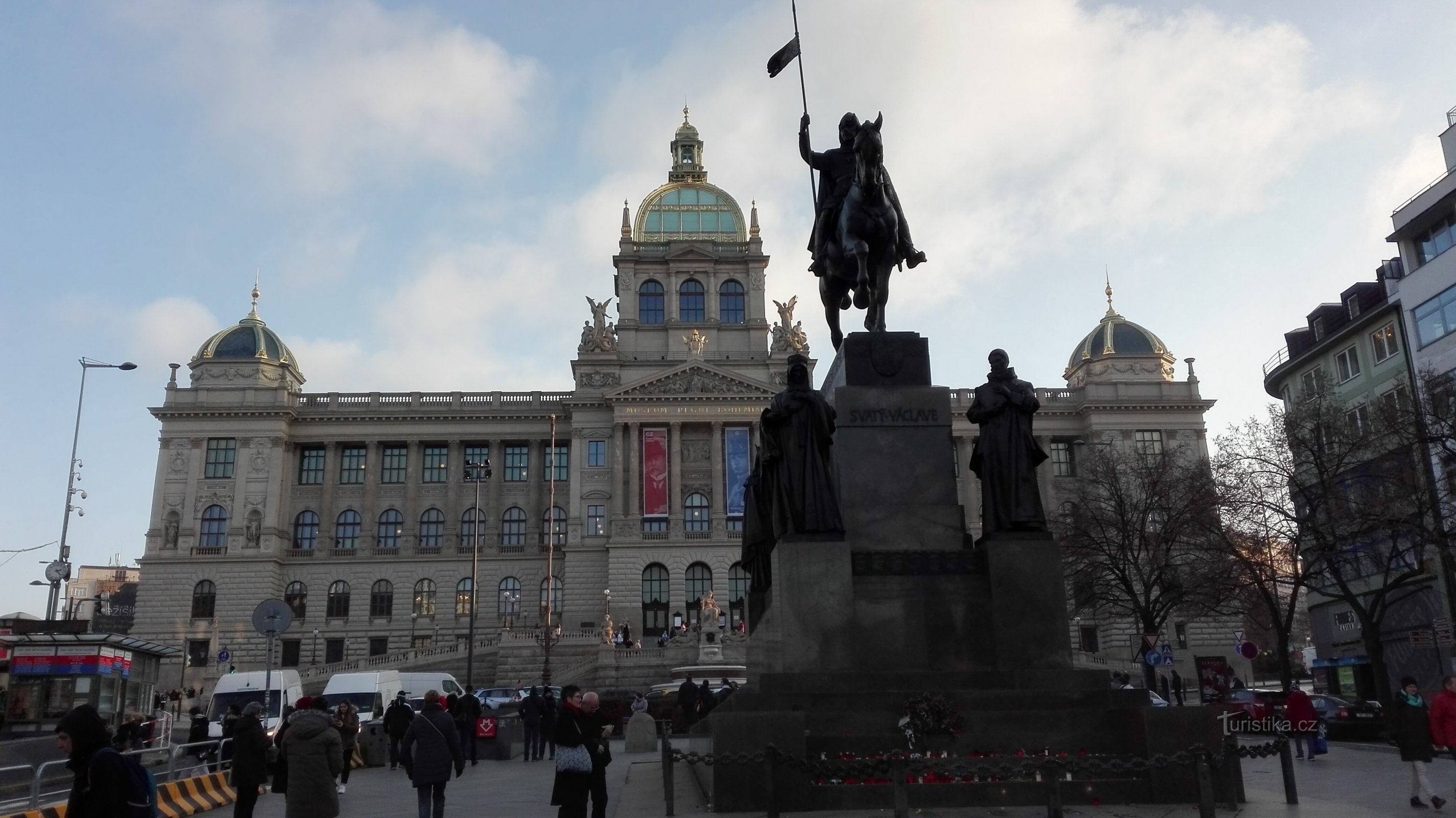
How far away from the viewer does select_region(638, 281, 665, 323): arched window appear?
79125 mm

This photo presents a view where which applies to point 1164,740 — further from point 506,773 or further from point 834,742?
point 506,773

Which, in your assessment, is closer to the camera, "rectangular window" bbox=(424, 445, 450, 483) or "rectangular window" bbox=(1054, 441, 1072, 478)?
"rectangular window" bbox=(424, 445, 450, 483)

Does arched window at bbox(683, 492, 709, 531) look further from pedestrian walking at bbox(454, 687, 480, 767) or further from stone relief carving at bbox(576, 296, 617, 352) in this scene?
pedestrian walking at bbox(454, 687, 480, 767)

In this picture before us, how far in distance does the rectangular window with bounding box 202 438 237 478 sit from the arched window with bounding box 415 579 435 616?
46.3 feet

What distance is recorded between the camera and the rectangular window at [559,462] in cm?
7612

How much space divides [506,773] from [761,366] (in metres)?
54.4

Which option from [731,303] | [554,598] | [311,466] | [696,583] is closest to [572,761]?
[696,583]

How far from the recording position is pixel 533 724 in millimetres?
27406

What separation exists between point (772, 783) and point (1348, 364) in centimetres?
4816

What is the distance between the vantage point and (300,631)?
71625mm

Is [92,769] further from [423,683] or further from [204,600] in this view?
[204,600]

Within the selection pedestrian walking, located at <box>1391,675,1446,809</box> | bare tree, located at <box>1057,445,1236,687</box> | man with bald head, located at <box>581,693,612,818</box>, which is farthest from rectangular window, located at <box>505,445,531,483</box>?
man with bald head, located at <box>581,693,612,818</box>

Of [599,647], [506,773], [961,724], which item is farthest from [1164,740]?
[599,647]

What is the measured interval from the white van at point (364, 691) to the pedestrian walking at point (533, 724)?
20.8ft
